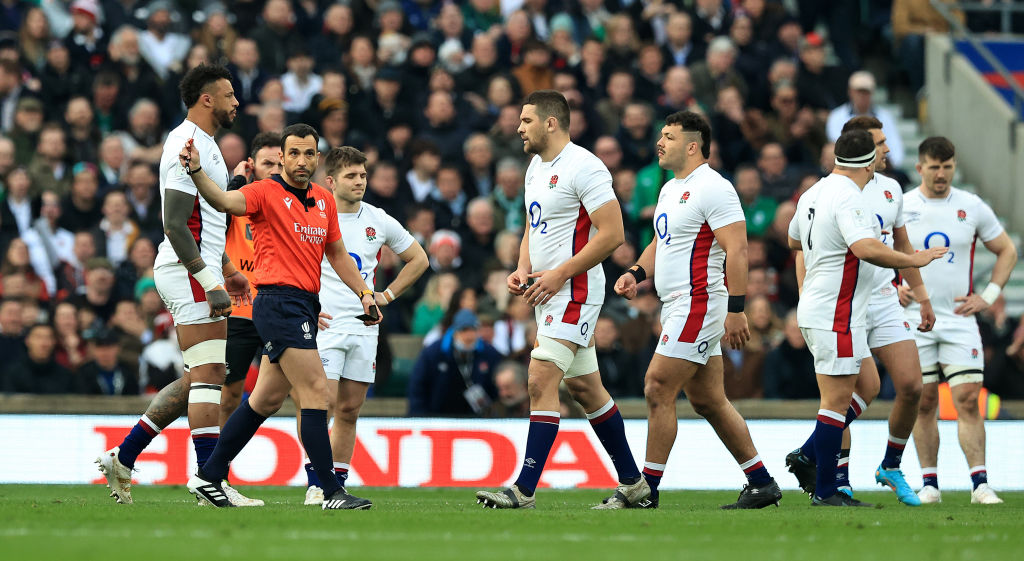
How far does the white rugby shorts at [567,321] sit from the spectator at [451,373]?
532 centimetres

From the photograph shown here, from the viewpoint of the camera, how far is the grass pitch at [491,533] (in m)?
6.82

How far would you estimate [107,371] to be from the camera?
50.5 feet

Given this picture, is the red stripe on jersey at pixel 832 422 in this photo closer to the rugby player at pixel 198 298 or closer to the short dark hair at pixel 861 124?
the short dark hair at pixel 861 124

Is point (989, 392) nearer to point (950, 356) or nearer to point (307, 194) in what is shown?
point (950, 356)

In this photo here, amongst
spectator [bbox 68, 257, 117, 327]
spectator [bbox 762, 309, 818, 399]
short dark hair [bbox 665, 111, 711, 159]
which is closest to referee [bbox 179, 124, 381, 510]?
short dark hair [bbox 665, 111, 711, 159]

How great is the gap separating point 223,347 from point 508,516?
2.37 meters

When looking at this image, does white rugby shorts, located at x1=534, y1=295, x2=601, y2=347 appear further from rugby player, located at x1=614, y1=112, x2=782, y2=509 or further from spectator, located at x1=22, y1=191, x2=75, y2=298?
spectator, located at x1=22, y1=191, x2=75, y2=298

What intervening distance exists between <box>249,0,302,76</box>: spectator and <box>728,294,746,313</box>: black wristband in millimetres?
10936

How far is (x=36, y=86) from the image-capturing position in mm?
18672

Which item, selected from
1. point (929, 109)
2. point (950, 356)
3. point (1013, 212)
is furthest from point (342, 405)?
point (929, 109)

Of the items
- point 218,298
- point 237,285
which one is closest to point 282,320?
point 218,298

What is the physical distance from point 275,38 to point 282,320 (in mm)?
11181

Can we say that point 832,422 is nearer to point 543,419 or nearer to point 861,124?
point 543,419

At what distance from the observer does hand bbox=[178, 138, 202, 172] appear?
8.80 meters
